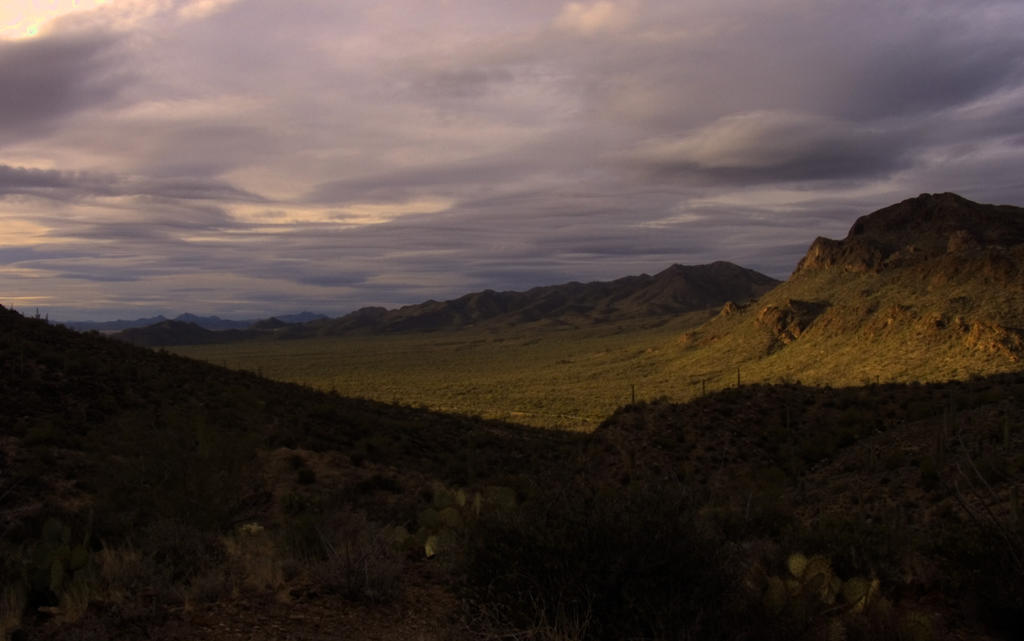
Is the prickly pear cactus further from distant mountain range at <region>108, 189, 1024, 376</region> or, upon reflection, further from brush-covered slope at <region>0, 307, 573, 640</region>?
distant mountain range at <region>108, 189, 1024, 376</region>

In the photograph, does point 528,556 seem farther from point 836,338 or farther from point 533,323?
point 533,323

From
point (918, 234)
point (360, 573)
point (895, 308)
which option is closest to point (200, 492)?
point (360, 573)

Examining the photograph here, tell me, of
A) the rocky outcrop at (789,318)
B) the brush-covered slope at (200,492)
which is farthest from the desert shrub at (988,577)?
the rocky outcrop at (789,318)

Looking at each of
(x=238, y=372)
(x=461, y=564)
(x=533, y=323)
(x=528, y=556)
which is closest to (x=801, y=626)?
(x=528, y=556)

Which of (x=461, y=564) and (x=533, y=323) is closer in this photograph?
(x=461, y=564)

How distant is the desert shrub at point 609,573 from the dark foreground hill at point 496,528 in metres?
0.02

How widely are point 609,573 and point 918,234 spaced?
84562 mm

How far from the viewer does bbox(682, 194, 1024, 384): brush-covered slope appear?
5166cm

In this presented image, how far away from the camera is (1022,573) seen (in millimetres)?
7176

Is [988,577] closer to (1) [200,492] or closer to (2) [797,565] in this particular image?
(2) [797,565]

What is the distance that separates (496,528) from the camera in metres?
6.56

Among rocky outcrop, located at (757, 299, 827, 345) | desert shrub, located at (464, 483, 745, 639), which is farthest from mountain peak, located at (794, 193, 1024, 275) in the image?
desert shrub, located at (464, 483, 745, 639)

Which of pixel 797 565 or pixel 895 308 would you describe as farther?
pixel 895 308

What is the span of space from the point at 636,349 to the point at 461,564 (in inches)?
3605
